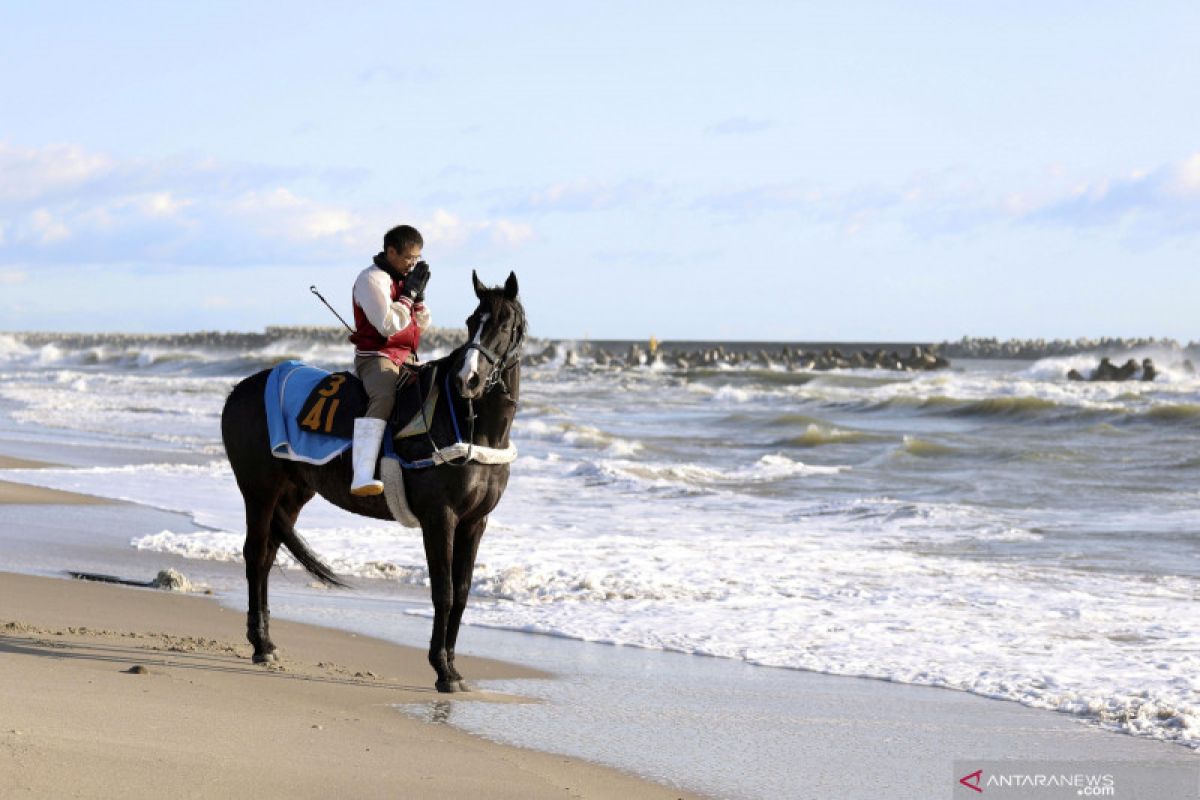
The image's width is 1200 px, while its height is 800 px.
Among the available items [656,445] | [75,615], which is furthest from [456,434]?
[656,445]

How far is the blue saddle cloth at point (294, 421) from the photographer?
7.06 m

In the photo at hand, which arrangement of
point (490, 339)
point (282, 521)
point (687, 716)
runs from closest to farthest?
1. point (687, 716)
2. point (490, 339)
3. point (282, 521)

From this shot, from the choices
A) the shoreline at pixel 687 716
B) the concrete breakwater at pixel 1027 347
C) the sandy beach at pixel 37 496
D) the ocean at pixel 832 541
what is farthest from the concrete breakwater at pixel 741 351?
the shoreline at pixel 687 716

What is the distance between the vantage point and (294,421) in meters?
7.22

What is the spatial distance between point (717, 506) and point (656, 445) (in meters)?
8.87

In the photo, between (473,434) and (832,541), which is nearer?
(473,434)

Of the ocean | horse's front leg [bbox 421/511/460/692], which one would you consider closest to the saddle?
horse's front leg [bbox 421/511/460/692]

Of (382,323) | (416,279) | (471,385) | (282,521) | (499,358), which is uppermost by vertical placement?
(416,279)

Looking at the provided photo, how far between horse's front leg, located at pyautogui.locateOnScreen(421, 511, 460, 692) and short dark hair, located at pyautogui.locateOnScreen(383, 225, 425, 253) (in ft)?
4.53

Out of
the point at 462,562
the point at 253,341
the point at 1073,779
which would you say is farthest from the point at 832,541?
the point at 253,341

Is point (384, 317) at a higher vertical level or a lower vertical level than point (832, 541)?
higher

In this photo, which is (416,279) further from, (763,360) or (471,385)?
(763,360)

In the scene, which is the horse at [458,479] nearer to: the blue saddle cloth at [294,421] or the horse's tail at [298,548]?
the blue saddle cloth at [294,421]

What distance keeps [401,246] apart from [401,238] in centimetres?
4
